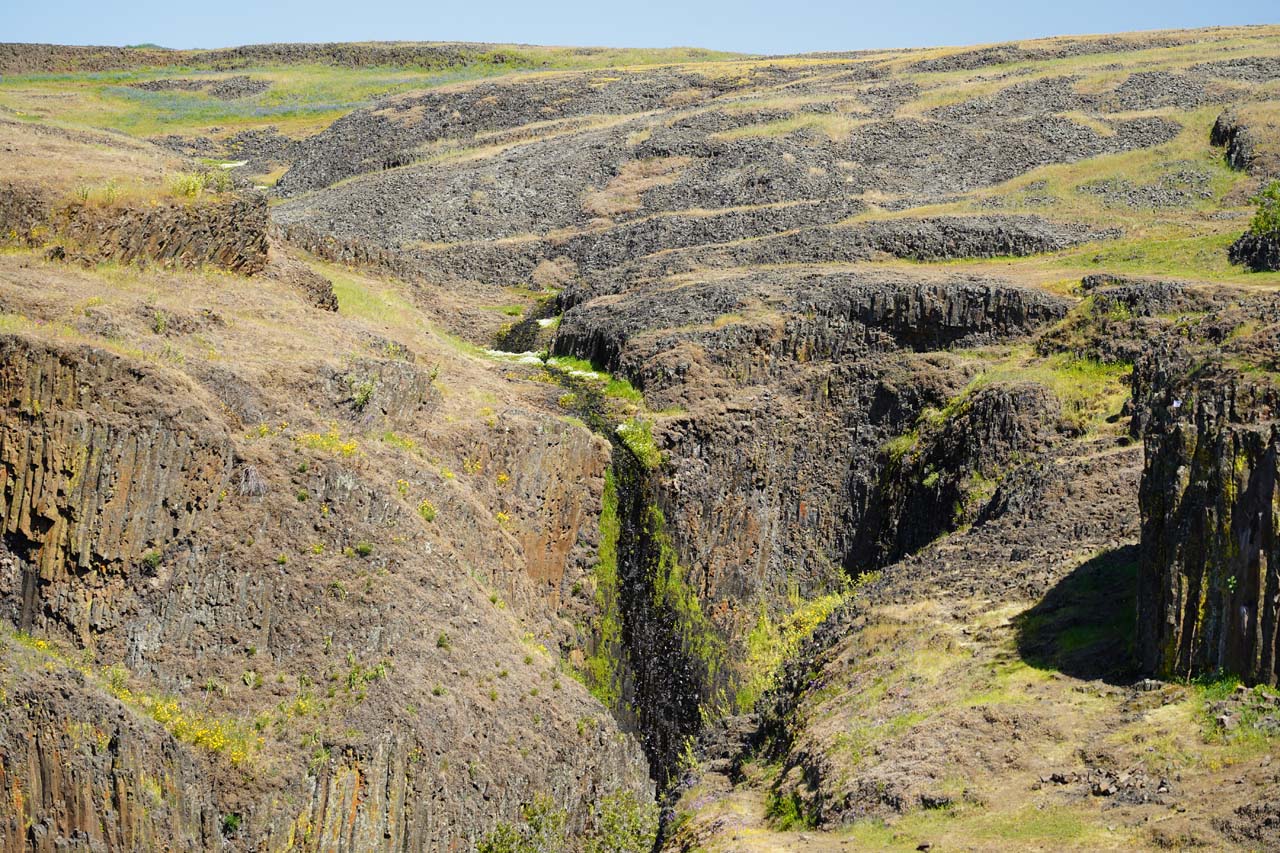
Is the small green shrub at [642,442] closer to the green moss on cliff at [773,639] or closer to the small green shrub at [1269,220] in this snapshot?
the green moss on cliff at [773,639]

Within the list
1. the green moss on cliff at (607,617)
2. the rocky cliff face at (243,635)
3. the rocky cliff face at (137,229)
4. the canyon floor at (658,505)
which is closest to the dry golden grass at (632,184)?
the canyon floor at (658,505)

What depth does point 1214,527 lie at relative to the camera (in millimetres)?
27969

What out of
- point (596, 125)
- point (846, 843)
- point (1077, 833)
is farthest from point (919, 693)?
point (596, 125)

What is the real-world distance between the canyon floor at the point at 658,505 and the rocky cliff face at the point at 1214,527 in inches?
3.3

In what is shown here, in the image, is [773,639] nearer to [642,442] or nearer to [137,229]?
[642,442]

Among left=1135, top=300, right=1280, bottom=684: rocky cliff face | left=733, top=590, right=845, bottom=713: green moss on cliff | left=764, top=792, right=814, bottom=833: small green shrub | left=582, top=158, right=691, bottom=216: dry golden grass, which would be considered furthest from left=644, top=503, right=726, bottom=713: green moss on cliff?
left=582, top=158, right=691, bottom=216: dry golden grass

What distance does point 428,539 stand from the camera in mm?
39469

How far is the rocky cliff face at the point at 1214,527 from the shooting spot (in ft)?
88.2

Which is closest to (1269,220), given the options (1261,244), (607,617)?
(1261,244)

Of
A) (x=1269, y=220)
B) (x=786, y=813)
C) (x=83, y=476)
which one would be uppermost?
(x=1269, y=220)

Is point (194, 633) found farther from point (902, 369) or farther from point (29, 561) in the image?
point (902, 369)

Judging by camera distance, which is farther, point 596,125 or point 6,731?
point 596,125

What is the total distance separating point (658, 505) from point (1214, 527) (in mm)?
25388

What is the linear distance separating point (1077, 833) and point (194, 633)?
19360mm
